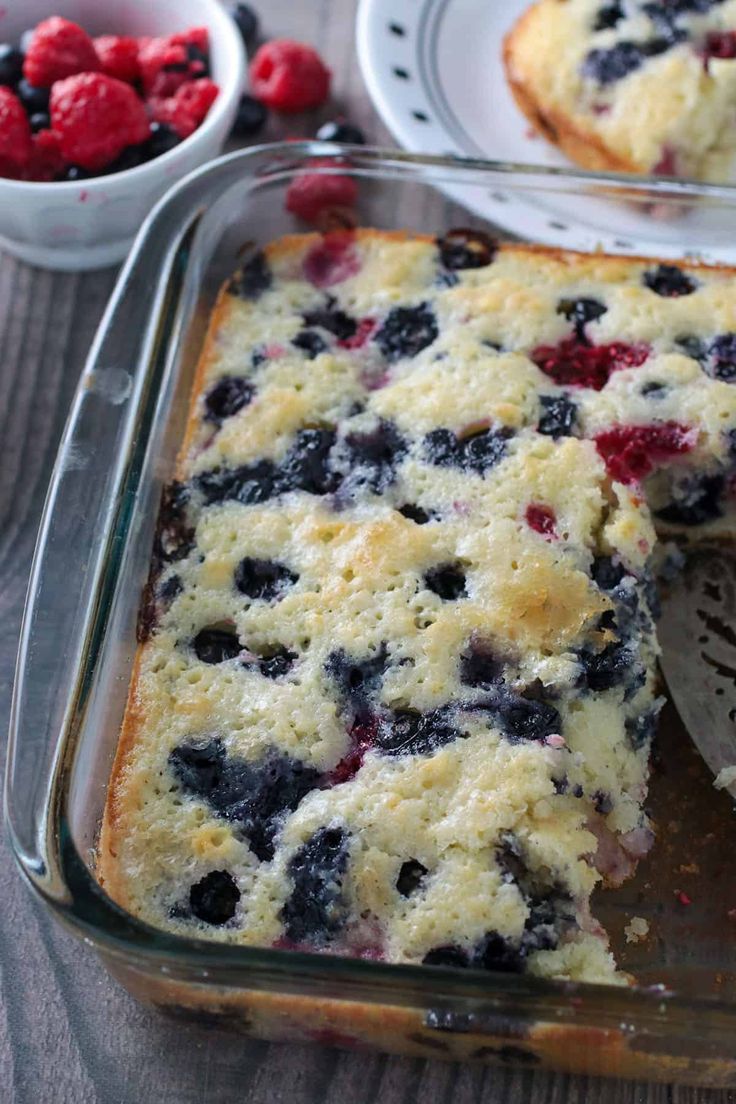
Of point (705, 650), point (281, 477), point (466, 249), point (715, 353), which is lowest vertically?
point (705, 650)

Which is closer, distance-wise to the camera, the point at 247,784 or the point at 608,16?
the point at 247,784

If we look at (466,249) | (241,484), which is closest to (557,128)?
(466,249)

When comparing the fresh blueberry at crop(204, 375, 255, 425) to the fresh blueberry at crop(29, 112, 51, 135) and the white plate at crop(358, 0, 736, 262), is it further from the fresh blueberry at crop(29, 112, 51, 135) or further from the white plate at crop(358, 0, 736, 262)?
the fresh blueberry at crop(29, 112, 51, 135)

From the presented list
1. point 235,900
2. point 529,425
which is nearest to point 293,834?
point 235,900

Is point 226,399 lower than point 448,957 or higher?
higher

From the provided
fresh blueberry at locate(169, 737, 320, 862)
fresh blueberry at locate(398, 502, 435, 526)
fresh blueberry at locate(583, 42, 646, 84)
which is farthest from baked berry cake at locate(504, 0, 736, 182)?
fresh blueberry at locate(169, 737, 320, 862)

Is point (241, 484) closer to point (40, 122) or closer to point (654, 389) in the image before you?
point (654, 389)
